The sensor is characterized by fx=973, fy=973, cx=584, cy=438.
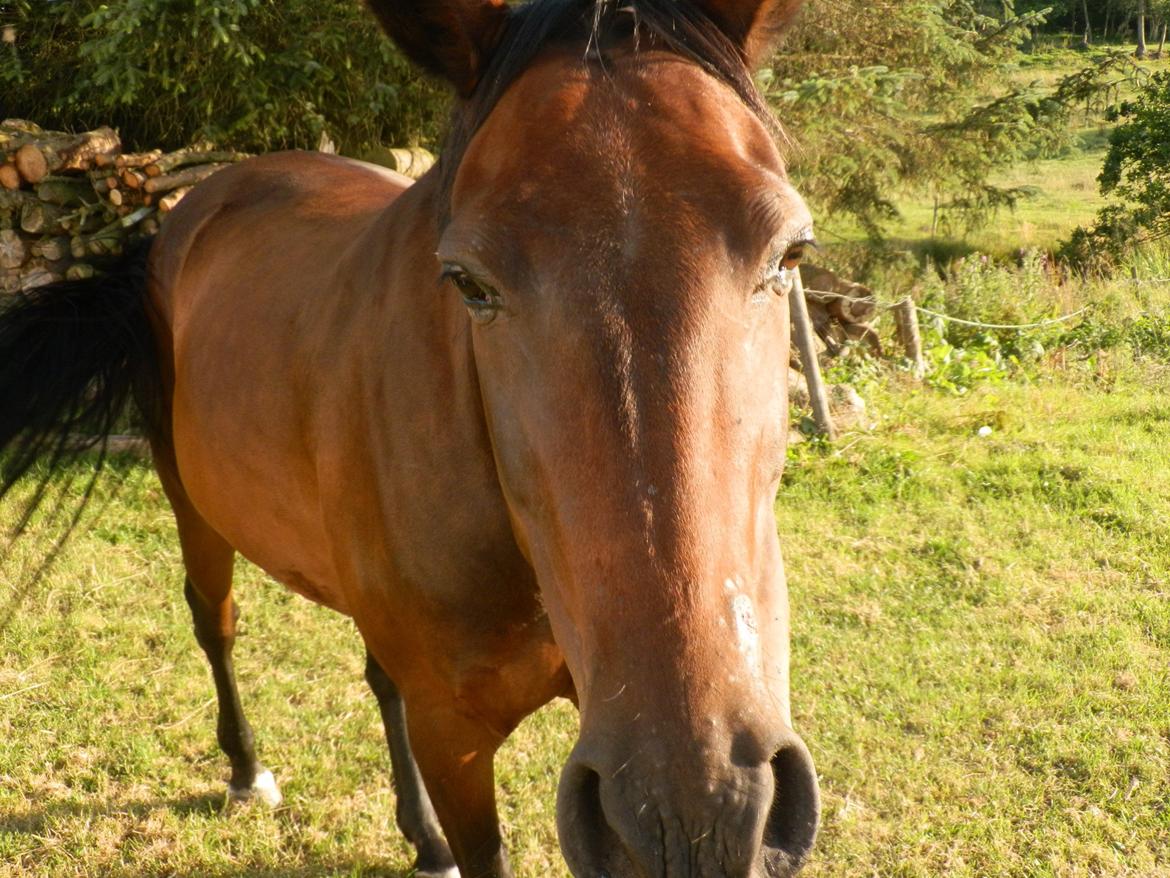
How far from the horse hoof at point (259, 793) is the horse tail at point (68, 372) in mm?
1224

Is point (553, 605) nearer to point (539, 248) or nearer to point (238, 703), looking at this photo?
point (539, 248)

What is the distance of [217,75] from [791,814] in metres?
7.06

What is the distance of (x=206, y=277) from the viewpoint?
10.8 feet

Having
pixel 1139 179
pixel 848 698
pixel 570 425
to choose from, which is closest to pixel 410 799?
pixel 848 698

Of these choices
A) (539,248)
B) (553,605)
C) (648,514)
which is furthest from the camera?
(553,605)

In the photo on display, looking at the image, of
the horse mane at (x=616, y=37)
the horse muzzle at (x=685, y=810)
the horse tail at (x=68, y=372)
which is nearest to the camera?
the horse muzzle at (x=685, y=810)

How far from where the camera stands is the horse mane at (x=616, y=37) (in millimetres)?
1761

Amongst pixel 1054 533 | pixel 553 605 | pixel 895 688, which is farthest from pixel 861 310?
pixel 553 605

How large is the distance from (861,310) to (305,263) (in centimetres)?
621

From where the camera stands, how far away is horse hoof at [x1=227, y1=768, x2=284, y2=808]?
11.5 feet

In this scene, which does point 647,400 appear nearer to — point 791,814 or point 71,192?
point 791,814

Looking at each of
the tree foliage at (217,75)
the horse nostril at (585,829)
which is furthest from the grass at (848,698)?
the tree foliage at (217,75)

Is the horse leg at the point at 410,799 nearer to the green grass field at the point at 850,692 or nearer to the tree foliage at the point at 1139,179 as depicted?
the green grass field at the point at 850,692

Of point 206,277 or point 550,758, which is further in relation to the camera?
point 550,758
